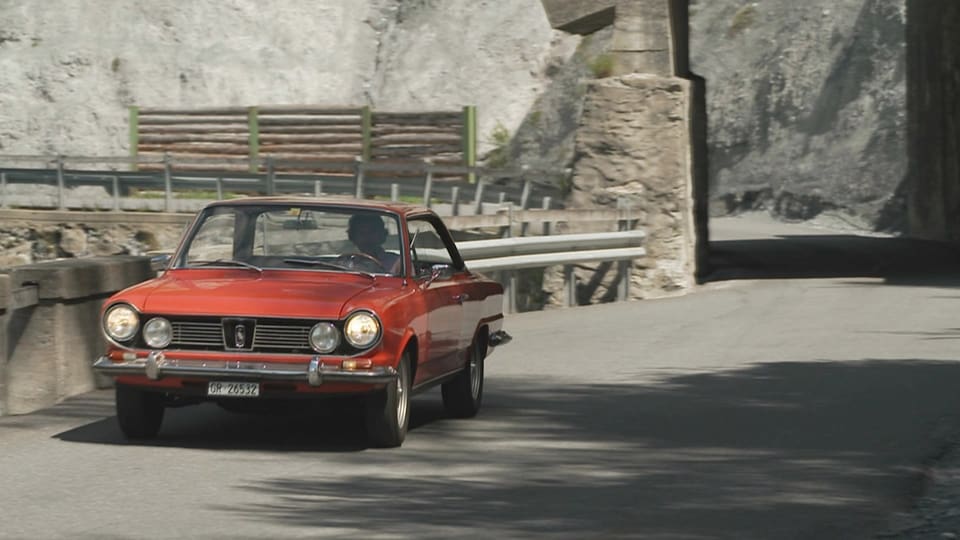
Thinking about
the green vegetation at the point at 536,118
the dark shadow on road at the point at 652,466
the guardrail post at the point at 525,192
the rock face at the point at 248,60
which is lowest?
the dark shadow on road at the point at 652,466

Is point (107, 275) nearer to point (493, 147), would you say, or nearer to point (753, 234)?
point (753, 234)

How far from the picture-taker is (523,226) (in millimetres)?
21438

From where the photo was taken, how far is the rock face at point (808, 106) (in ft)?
163

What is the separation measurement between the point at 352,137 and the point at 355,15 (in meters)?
15.3

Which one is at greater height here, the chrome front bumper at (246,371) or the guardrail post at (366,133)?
the guardrail post at (366,133)

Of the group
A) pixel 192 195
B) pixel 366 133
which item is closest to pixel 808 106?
pixel 366 133

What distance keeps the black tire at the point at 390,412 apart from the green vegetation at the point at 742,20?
1988 inches

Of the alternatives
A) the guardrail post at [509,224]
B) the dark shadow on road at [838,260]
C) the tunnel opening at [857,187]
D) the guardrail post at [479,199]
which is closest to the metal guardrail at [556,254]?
the guardrail post at [509,224]

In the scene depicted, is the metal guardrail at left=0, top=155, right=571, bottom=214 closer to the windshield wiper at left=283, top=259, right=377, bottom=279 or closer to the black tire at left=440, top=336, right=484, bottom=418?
the black tire at left=440, top=336, right=484, bottom=418

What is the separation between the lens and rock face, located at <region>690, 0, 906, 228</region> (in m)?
49.6

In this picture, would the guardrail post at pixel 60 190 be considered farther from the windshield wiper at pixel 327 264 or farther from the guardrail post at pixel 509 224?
the windshield wiper at pixel 327 264

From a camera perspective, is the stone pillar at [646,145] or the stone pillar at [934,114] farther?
the stone pillar at [934,114]

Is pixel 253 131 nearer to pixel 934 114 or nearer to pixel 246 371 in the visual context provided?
pixel 934 114

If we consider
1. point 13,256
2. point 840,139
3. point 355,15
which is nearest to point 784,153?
point 840,139
